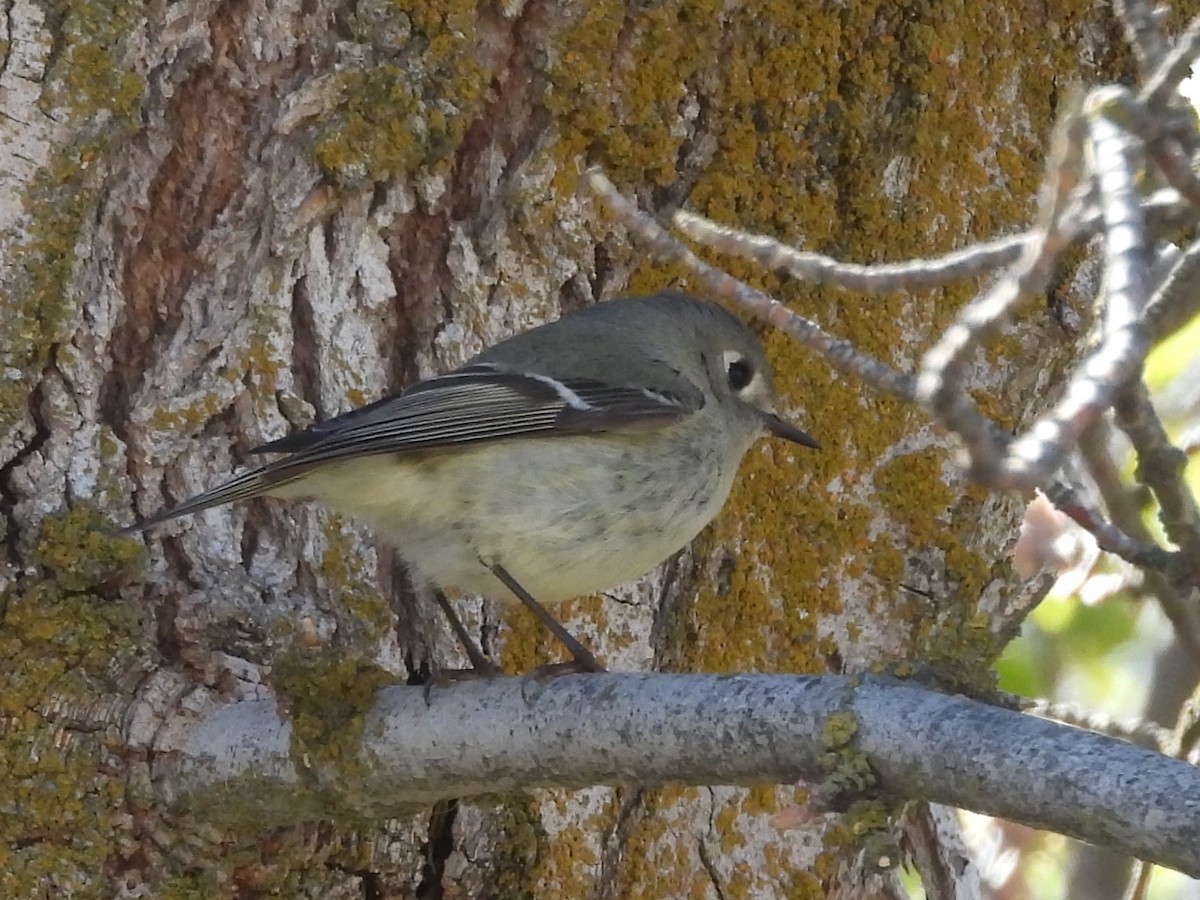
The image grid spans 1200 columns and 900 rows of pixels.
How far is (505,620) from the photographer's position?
8.18 feet

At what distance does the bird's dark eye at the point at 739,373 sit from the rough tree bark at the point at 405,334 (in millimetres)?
67

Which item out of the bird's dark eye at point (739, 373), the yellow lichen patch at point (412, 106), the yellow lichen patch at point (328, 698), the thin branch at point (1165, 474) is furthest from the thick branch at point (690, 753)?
the bird's dark eye at point (739, 373)

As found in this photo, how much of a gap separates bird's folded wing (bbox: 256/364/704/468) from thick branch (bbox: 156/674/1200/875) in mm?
371

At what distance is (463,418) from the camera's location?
227cm

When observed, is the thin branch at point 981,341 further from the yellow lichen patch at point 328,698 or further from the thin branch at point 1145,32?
the yellow lichen patch at point 328,698

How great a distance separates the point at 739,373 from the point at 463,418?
59 cm

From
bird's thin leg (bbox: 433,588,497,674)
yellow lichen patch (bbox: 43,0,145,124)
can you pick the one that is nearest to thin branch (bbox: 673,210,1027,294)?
bird's thin leg (bbox: 433,588,497,674)

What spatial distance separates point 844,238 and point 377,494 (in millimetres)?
890

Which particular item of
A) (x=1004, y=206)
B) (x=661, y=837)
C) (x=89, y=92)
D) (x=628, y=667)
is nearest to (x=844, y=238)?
(x=1004, y=206)

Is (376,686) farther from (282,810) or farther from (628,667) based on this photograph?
(628,667)

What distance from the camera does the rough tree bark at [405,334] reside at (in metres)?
2.08

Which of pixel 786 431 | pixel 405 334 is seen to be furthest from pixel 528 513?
pixel 786 431

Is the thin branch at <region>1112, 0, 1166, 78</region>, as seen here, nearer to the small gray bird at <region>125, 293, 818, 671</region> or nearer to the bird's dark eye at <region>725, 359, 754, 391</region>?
the small gray bird at <region>125, 293, 818, 671</region>

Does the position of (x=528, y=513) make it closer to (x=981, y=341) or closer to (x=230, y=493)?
(x=230, y=493)
